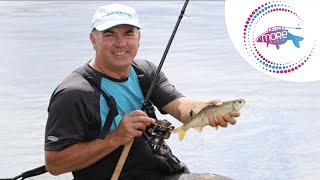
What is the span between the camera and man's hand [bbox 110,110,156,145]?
5.44m

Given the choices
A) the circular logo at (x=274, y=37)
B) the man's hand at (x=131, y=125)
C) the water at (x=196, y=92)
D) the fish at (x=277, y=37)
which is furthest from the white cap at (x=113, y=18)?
the water at (x=196, y=92)

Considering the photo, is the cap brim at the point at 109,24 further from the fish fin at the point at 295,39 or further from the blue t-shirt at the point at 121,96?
the fish fin at the point at 295,39

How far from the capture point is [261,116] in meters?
10.1

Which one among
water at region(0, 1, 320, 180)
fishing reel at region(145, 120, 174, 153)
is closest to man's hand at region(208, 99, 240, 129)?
fishing reel at region(145, 120, 174, 153)

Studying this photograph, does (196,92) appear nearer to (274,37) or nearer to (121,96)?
(274,37)

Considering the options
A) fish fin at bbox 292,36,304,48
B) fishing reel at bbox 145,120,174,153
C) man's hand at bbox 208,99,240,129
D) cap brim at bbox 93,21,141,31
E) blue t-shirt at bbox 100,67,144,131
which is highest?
cap brim at bbox 93,21,141,31

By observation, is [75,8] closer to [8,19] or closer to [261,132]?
[8,19]

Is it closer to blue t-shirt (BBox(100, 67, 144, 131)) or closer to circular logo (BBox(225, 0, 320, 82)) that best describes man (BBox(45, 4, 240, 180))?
blue t-shirt (BBox(100, 67, 144, 131))

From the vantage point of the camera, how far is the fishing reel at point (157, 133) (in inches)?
226

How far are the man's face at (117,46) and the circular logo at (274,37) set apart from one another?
2.17 feet

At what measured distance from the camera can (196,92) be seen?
11258 mm

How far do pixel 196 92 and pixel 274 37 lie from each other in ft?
16.8

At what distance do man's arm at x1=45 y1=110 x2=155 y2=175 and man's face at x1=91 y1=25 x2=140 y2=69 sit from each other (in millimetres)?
434

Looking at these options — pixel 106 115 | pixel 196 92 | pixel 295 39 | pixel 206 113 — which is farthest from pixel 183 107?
pixel 196 92
